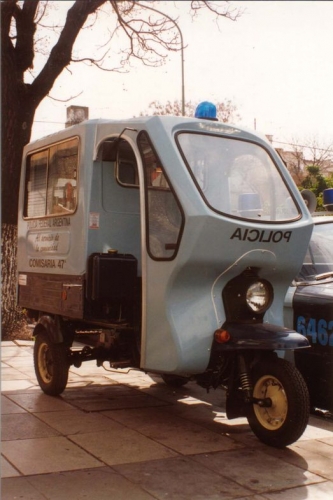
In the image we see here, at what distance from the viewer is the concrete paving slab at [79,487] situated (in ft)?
12.6

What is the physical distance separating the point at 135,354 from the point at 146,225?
124 cm

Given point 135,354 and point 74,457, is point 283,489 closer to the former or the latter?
point 74,457

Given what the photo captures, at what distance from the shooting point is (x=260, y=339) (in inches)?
188

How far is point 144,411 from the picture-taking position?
20.1 ft

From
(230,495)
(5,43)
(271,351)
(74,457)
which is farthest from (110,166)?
(5,43)

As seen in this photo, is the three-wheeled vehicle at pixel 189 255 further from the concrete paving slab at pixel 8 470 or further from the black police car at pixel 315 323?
the concrete paving slab at pixel 8 470

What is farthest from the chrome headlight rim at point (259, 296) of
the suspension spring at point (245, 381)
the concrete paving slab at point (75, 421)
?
the concrete paving slab at point (75, 421)

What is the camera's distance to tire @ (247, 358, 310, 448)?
15.3 ft

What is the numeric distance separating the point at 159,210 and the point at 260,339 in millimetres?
1299

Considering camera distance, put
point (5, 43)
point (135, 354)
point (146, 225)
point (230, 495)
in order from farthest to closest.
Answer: point (5, 43), point (135, 354), point (146, 225), point (230, 495)

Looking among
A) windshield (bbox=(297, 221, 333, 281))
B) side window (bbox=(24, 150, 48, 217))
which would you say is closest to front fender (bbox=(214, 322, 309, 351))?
windshield (bbox=(297, 221, 333, 281))

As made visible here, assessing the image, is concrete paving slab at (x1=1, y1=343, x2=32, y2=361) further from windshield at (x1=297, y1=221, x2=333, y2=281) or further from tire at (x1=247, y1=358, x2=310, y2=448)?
tire at (x1=247, y1=358, x2=310, y2=448)

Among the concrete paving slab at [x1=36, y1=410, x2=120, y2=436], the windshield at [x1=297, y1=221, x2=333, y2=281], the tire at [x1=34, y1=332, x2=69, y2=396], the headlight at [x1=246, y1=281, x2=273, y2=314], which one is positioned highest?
the windshield at [x1=297, y1=221, x2=333, y2=281]

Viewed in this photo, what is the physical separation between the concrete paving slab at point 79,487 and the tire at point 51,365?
227 centimetres
